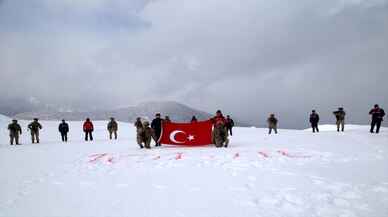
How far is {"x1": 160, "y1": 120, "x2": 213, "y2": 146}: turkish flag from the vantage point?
17.1 metres

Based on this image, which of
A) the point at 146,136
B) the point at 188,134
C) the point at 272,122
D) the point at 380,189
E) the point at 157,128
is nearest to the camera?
the point at 380,189

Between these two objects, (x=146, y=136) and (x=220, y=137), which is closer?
(x=220, y=137)

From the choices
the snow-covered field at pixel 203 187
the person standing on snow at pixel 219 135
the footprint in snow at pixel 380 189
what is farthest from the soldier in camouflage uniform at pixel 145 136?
the footprint in snow at pixel 380 189

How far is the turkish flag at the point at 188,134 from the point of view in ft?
56.2

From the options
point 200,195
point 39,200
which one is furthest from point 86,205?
point 200,195

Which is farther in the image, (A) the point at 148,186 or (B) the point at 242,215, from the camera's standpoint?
(A) the point at 148,186

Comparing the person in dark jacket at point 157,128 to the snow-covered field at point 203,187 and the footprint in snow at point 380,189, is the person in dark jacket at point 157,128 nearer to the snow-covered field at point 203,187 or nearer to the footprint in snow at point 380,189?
the snow-covered field at point 203,187

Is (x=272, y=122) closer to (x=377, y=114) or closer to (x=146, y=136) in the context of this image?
(x=377, y=114)

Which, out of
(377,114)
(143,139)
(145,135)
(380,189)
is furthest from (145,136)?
(377,114)

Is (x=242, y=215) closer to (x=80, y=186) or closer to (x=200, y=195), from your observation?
(x=200, y=195)

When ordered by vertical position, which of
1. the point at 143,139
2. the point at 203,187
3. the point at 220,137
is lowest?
the point at 203,187

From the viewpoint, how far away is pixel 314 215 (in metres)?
5.54

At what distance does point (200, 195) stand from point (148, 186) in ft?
5.06

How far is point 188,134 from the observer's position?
17.2 meters
